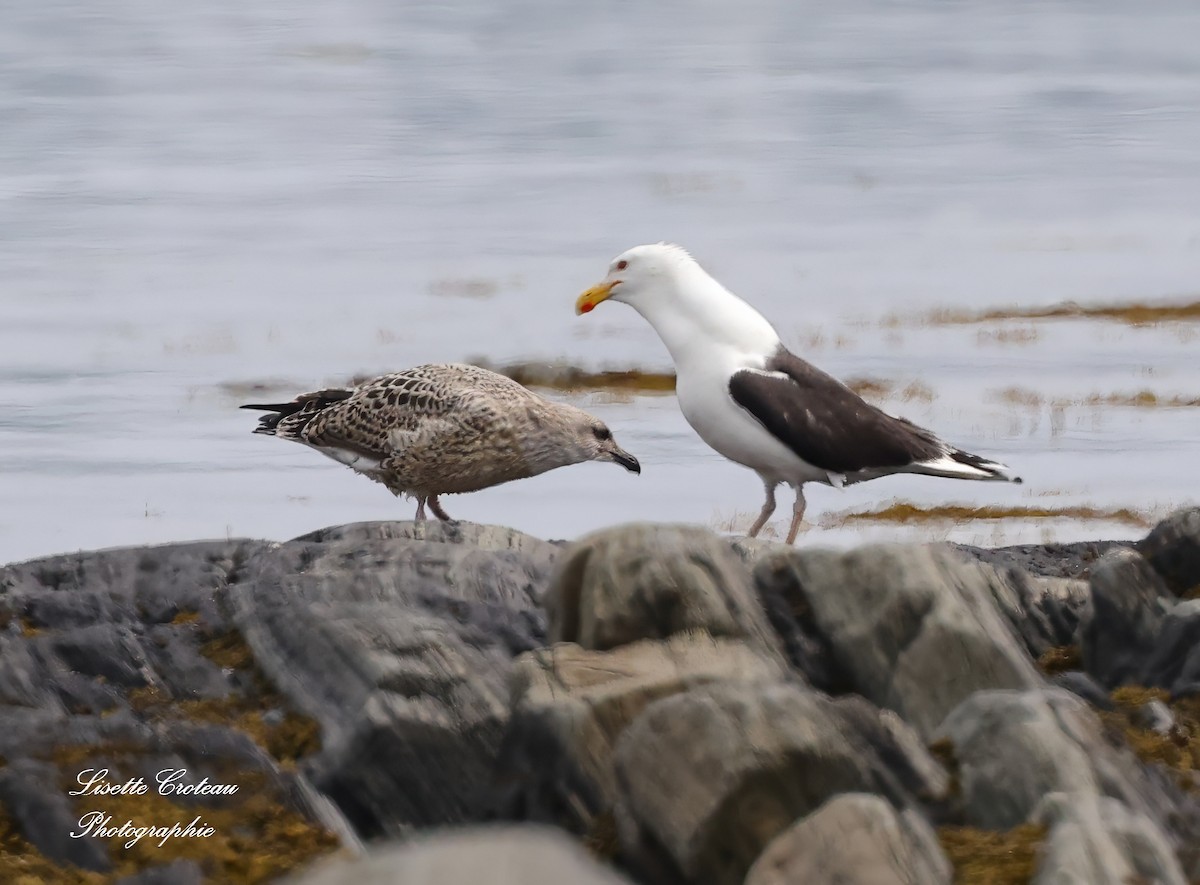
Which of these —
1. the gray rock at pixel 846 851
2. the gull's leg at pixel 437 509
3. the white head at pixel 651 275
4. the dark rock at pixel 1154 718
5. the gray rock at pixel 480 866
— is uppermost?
the white head at pixel 651 275

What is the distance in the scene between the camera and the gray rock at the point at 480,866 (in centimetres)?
464

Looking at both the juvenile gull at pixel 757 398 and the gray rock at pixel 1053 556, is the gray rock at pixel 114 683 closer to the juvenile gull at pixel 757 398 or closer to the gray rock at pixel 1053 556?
the juvenile gull at pixel 757 398

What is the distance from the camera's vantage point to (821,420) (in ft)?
42.2

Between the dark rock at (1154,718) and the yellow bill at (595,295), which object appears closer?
the dark rock at (1154,718)

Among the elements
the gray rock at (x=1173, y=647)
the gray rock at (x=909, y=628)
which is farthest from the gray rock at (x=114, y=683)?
the gray rock at (x=1173, y=647)

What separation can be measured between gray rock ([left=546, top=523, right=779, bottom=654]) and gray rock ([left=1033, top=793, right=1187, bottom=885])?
211 centimetres

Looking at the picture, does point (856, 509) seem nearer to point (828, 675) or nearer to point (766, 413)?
point (766, 413)

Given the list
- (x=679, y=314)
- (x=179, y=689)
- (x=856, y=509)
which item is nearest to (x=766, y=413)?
(x=679, y=314)

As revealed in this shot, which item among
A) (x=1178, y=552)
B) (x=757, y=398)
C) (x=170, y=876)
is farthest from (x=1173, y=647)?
(x=170, y=876)

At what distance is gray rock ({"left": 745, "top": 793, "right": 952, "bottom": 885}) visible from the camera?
6395mm

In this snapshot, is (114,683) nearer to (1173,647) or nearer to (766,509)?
(1173,647)

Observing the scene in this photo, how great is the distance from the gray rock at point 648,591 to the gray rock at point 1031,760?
1306 mm

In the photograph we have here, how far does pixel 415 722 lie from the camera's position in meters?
8.26

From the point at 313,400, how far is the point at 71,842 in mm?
6525
